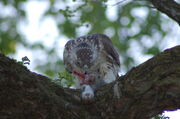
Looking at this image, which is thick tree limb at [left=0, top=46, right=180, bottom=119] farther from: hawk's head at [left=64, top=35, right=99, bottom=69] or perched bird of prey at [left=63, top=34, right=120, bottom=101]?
hawk's head at [left=64, top=35, right=99, bottom=69]

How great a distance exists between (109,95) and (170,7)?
132 centimetres

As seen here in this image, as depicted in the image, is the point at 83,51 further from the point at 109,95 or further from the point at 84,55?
the point at 109,95

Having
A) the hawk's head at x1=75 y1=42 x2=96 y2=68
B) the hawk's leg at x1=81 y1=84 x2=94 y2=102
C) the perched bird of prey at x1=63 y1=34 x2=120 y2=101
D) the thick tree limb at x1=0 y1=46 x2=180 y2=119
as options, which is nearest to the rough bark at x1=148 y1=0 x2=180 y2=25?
the thick tree limb at x1=0 y1=46 x2=180 y2=119

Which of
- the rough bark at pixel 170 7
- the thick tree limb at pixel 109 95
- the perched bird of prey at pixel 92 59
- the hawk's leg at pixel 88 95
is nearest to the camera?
the thick tree limb at pixel 109 95

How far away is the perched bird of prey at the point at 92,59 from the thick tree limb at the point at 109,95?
1.47 meters

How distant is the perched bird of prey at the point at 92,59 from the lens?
5.95 meters

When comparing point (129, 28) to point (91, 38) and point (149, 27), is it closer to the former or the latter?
point (149, 27)

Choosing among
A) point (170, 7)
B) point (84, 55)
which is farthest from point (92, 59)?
point (170, 7)

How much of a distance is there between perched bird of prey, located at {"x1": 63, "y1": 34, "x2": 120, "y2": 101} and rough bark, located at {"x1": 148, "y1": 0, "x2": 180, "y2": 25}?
1.49 metres

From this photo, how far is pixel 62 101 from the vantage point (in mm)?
4113

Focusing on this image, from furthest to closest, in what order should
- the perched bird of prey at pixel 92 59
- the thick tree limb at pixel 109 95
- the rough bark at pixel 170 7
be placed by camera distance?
the perched bird of prey at pixel 92 59
the rough bark at pixel 170 7
the thick tree limb at pixel 109 95

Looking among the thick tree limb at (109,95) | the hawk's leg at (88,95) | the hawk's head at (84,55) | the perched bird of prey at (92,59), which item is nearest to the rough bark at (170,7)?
the thick tree limb at (109,95)

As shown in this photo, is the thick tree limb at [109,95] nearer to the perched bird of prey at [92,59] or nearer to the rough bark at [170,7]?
the rough bark at [170,7]

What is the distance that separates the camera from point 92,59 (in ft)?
19.8
